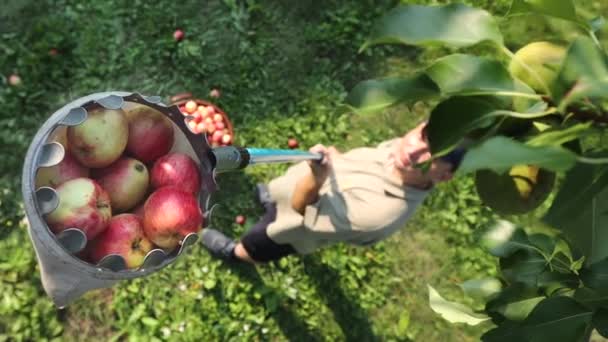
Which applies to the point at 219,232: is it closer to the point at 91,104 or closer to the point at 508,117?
the point at 91,104

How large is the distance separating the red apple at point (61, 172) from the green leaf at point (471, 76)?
660mm

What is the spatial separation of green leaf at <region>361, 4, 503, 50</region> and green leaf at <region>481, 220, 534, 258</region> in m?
0.47

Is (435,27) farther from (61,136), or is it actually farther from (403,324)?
(403,324)

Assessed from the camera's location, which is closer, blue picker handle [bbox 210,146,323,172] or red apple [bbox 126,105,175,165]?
red apple [bbox 126,105,175,165]

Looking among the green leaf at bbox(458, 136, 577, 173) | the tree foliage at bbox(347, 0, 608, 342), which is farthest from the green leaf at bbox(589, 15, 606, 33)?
the green leaf at bbox(458, 136, 577, 173)

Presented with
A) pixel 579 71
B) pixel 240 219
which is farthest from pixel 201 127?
pixel 579 71

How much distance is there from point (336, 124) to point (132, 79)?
3.65 feet

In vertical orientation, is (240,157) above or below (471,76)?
below

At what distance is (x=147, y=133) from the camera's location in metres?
1.05

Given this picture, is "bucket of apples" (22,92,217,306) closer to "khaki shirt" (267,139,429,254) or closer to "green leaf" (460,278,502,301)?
"green leaf" (460,278,502,301)

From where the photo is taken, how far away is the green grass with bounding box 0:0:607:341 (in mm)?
2529

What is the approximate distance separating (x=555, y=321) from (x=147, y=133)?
792 millimetres

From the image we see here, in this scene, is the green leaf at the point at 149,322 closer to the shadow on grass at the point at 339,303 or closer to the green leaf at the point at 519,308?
the shadow on grass at the point at 339,303

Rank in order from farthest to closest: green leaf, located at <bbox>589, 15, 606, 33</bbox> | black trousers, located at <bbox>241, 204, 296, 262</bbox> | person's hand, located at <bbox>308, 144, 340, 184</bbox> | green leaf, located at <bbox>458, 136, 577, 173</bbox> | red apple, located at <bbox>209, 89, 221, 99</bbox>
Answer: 1. red apple, located at <bbox>209, 89, 221, 99</bbox>
2. black trousers, located at <bbox>241, 204, 296, 262</bbox>
3. person's hand, located at <bbox>308, 144, 340, 184</bbox>
4. green leaf, located at <bbox>589, 15, 606, 33</bbox>
5. green leaf, located at <bbox>458, 136, 577, 173</bbox>
